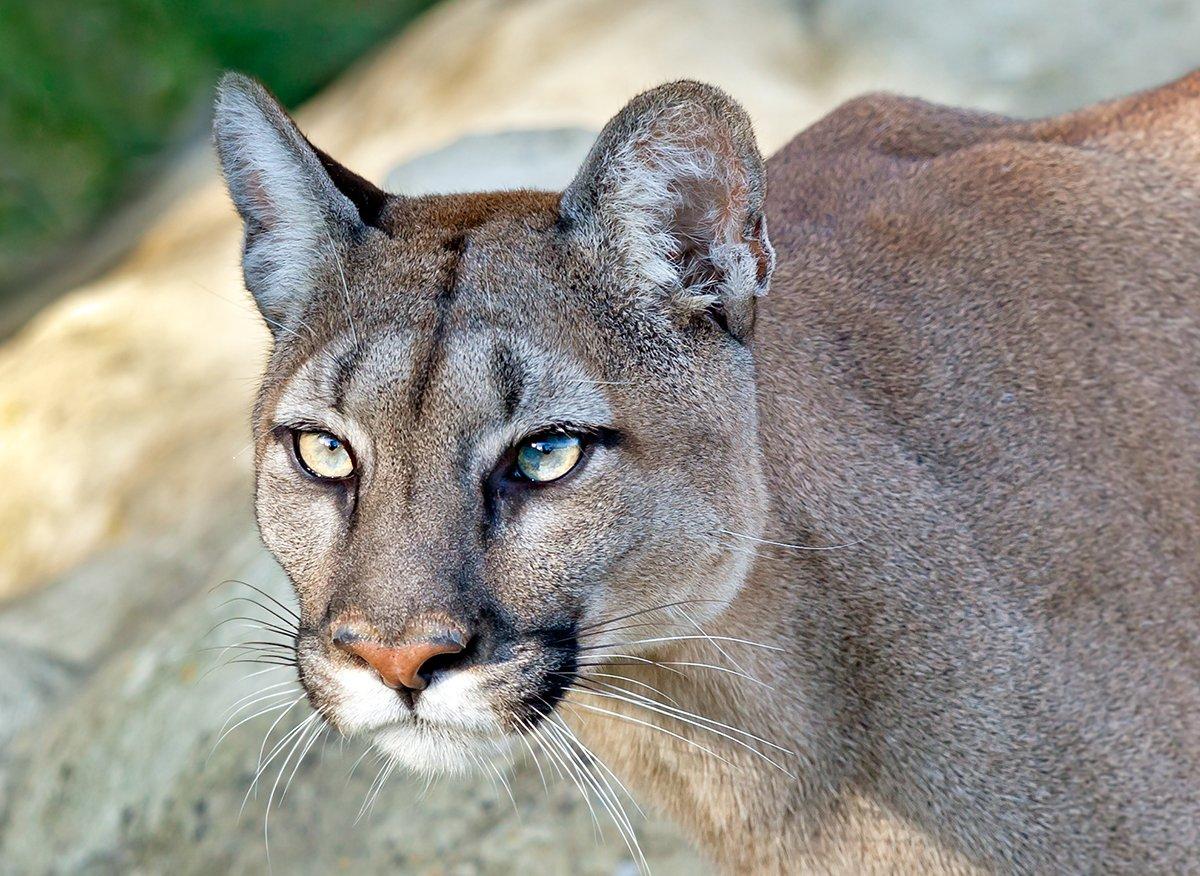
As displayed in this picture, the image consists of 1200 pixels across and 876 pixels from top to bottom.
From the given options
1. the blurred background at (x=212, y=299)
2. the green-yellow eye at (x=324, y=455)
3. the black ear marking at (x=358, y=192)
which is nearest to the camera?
the green-yellow eye at (x=324, y=455)

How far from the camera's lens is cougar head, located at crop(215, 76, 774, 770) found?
96.3 inches

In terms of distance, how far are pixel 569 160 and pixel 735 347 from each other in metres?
3.62

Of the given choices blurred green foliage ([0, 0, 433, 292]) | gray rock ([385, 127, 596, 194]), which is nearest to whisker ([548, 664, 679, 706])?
gray rock ([385, 127, 596, 194])

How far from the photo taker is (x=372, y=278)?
286 cm

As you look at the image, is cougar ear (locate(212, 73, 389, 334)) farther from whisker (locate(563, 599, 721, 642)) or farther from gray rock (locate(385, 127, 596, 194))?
gray rock (locate(385, 127, 596, 194))

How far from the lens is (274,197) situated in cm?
303

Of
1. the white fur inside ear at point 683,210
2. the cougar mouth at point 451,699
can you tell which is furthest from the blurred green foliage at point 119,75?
the cougar mouth at point 451,699

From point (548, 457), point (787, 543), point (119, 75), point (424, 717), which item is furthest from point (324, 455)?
point (119, 75)

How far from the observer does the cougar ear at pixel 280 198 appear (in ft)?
9.59

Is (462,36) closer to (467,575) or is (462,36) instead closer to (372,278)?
(372,278)

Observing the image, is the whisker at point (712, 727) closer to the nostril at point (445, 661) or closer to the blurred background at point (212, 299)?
the nostril at point (445, 661)

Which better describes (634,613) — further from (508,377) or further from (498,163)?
(498,163)

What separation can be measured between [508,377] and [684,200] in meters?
0.53

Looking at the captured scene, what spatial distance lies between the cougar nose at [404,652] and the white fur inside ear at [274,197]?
90cm
